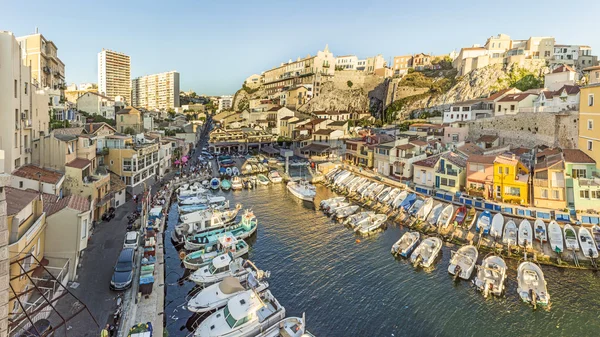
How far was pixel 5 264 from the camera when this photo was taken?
5.06 meters

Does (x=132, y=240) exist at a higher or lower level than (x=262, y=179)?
lower

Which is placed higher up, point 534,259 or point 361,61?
point 361,61

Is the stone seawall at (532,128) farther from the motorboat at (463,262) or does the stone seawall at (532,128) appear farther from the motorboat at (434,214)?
the motorboat at (463,262)

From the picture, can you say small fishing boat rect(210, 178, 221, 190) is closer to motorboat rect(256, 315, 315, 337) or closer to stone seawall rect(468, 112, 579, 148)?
motorboat rect(256, 315, 315, 337)

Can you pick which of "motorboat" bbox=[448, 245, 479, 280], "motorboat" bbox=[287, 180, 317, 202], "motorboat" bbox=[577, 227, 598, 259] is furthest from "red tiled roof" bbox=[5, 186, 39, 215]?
"motorboat" bbox=[577, 227, 598, 259]

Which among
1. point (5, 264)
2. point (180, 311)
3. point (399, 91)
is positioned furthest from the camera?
point (399, 91)

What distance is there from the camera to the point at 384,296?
17172 millimetres

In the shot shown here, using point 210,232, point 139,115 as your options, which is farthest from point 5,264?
point 139,115

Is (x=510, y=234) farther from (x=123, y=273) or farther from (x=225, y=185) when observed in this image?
(x=225, y=185)

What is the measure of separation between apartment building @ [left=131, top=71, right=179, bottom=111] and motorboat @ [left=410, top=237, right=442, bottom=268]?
11682cm

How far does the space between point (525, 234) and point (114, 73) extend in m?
137

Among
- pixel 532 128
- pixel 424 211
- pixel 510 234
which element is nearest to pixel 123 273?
pixel 424 211

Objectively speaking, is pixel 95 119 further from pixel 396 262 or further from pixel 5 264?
pixel 5 264

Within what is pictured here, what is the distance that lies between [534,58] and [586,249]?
54193 millimetres
